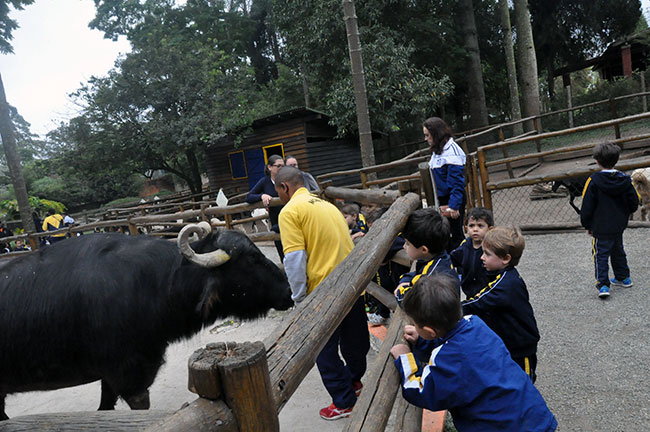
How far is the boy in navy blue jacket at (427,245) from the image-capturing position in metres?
2.55

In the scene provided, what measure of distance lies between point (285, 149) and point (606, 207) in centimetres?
1422

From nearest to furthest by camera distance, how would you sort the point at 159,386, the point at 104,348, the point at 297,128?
the point at 104,348
the point at 159,386
the point at 297,128

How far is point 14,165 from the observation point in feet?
50.1

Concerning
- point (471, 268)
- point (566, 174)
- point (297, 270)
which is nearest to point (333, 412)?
point (297, 270)

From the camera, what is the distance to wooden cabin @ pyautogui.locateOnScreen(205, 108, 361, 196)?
17.1m

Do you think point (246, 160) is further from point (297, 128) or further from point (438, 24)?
point (438, 24)

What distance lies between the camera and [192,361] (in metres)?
1.12

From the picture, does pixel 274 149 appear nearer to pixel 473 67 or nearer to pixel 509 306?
pixel 473 67

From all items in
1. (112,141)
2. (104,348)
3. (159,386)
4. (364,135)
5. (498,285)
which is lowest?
(159,386)

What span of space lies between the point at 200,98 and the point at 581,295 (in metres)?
17.4

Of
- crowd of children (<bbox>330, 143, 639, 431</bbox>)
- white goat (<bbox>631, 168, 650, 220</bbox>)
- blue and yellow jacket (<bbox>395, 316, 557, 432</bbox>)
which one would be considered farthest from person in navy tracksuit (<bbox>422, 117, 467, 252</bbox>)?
white goat (<bbox>631, 168, 650, 220</bbox>)

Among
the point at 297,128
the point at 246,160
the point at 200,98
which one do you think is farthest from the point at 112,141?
the point at 297,128

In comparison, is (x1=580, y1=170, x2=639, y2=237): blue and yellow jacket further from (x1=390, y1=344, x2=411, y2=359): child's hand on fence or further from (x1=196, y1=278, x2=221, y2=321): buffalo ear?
(x1=196, y1=278, x2=221, y2=321): buffalo ear

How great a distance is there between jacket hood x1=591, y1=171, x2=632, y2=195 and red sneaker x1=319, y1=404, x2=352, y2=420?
10.4 ft
